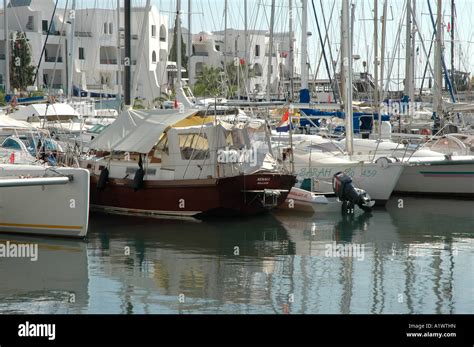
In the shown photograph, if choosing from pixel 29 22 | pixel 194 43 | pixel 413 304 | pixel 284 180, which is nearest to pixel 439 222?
pixel 284 180

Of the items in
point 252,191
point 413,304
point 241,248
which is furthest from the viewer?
point 252,191

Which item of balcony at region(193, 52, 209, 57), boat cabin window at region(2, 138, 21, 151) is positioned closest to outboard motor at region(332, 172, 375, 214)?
boat cabin window at region(2, 138, 21, 151)

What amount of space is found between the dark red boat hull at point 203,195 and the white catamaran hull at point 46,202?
139 inches

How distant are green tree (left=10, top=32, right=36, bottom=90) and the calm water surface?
133ft

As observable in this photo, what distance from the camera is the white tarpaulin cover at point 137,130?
83.6ft

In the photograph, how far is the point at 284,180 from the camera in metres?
25.4

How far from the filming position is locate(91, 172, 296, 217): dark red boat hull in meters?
24.9

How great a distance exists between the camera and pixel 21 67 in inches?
2559

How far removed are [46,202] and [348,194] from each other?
29.6ft

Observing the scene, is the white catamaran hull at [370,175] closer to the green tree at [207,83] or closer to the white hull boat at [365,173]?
the white hull boat at [365,173]

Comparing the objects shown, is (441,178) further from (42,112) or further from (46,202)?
(46,202)

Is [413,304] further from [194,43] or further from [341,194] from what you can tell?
[194,43]

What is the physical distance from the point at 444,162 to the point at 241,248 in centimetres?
1107

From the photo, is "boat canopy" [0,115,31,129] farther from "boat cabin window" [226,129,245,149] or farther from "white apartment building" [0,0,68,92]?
"white apartment building" [0,0,68,92]
